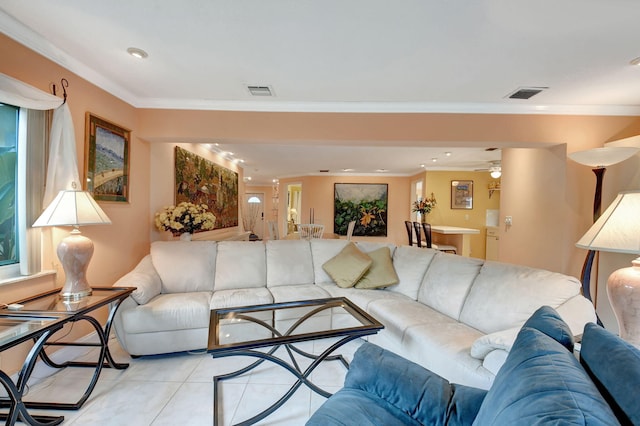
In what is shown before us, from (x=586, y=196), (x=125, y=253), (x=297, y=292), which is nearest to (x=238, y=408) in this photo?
(x=297, y=292)

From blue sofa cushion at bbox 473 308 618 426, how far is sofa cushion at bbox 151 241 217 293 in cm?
275

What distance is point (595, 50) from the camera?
2070 millimetres

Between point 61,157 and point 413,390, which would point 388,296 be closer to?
point 413,390

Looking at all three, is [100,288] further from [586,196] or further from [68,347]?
[586,196]

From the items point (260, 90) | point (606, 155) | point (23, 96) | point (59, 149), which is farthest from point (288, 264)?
point (606, 155)

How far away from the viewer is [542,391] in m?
0.67

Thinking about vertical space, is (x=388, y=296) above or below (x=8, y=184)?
below

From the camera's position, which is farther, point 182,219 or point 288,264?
point 182,219

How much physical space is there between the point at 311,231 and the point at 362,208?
2496 millimetres

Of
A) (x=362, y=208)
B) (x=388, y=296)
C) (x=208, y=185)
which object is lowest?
(x=388, y=296)

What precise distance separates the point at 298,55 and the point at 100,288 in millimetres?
2368

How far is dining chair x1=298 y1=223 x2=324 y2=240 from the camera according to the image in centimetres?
621

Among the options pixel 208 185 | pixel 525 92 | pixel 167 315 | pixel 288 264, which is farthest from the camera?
pixel 208 185

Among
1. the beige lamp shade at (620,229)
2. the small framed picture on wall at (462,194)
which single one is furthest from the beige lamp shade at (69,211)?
the small framed picture on wall at (462,194)
